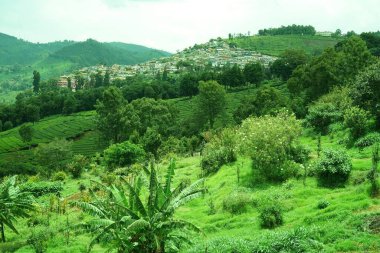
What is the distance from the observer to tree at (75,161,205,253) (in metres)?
16.5

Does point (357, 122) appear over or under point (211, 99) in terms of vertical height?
over

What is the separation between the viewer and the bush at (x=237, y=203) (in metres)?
23.8

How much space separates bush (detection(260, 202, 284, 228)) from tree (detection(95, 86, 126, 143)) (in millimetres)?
53950

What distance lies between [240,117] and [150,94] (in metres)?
60.4

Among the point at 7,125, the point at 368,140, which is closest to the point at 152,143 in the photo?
the point at 368,140

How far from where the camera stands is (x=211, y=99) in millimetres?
69500

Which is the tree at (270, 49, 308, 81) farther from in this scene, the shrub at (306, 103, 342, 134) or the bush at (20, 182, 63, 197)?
the bush at (20, 182, 63, 197)

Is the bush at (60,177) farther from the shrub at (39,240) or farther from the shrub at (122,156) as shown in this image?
the shrub at (39,240)

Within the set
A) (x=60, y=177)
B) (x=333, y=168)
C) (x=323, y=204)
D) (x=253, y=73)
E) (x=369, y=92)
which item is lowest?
(x=60, y=177)

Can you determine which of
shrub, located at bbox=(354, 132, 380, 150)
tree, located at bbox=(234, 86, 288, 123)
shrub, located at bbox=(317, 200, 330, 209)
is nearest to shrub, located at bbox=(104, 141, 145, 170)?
tree, located at bbox=(234, 86, 288, 123)

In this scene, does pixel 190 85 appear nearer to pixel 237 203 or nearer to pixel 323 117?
pixel 323 117

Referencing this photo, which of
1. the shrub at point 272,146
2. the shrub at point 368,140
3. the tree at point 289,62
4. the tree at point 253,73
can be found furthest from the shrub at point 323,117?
the tree at point 253,73

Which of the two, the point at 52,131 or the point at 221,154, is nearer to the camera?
the point at 221,154

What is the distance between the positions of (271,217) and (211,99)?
1972 inches
